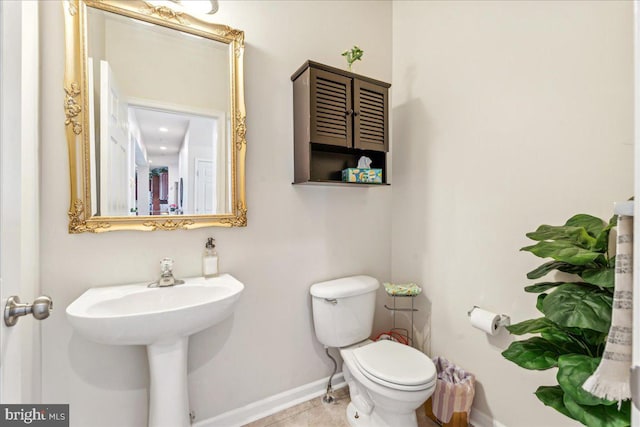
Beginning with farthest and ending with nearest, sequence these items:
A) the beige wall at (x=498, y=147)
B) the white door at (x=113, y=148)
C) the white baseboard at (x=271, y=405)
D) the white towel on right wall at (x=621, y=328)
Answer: the white baseboard at (x=271, y=405)
the white door at (x=113, y=148)
the beige wall at (x=498, y=147)
the white towel on right wall at (x=621, y=328)

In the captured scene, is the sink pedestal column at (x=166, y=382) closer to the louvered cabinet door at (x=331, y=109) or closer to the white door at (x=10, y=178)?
the white door at (x=10, y=178)

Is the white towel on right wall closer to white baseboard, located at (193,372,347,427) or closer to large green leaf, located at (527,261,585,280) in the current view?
large green leaf, located at (527,261,585,280)

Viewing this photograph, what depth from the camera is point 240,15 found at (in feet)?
5.23

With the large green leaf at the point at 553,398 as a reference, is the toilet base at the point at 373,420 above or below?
below

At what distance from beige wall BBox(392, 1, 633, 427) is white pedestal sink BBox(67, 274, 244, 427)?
123cm

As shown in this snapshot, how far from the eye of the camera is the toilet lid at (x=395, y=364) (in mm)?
1349

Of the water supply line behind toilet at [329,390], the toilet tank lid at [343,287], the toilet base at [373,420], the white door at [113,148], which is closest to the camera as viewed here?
the white door at [113,148]

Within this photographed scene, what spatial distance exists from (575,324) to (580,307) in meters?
0.06

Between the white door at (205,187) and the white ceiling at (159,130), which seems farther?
the white door at (205,187)

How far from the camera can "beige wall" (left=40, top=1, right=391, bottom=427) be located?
1238 millimetres

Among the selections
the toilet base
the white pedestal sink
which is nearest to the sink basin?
the white pedestal sink

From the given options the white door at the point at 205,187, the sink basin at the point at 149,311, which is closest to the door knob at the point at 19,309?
the sink basin at the point at 149,311

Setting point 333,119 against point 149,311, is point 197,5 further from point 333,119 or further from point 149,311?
point 149,311

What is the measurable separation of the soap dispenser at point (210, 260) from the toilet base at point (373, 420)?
1.08m
